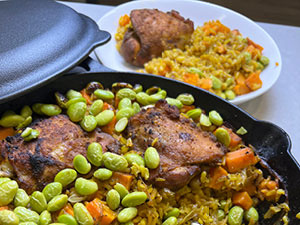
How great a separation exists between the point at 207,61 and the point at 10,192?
1888 millimetres

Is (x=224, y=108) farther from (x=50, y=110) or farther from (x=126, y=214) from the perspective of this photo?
(x=50, y=110)

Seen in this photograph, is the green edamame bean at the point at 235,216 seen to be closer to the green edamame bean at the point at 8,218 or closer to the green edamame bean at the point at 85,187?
the green edamame bean at the point at 85,187

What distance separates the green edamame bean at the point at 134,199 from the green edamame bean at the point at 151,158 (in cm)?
13

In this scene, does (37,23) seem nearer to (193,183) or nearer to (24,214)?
(24,214)

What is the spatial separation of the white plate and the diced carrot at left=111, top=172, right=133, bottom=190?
4.47 feet

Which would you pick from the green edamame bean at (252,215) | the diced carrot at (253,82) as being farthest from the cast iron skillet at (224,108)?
the diced carrot at (253,82)

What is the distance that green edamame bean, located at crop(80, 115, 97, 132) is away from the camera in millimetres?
1627

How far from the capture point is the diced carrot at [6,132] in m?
1.67

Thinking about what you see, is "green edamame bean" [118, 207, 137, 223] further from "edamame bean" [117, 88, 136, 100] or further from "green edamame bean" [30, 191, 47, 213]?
"edamame bean" [117, 88, 136, 100]

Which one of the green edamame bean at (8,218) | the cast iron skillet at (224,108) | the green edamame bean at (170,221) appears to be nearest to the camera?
the green edamame bean at (8,218)

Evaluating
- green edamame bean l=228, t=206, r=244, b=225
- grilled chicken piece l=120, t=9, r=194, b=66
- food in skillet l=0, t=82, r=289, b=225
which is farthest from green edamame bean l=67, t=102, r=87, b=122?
grilled chicken piece l=120, t=9, r=194, b=66

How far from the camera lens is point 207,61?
2787 millimetres

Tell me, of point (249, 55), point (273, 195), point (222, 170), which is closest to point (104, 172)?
point (222, 170)

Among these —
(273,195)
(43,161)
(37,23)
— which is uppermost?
(37,23)
